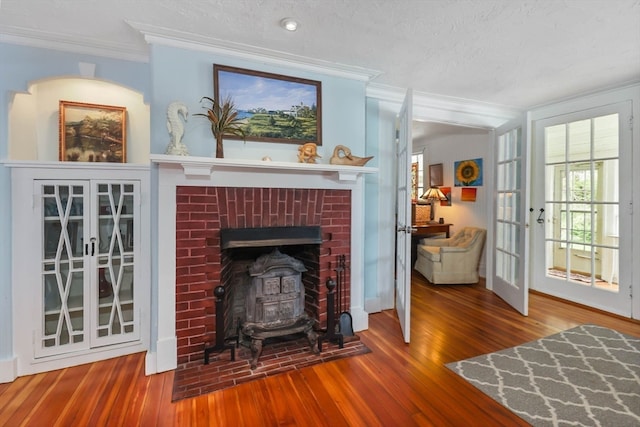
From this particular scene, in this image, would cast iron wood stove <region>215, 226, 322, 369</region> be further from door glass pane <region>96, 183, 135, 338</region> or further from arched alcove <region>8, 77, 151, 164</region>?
arched alcove <region>8, 77, 151, 164</region>

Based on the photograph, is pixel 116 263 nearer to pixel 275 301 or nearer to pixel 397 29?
pixel 275 301

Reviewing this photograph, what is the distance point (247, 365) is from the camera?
82.9 inches

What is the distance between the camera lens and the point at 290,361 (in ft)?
7.11

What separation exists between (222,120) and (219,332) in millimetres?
1530

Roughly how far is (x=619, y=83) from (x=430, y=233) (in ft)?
8.88

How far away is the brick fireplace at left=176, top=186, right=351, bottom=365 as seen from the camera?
2119mm

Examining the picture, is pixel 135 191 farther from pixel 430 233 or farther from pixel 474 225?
pixel 474 225

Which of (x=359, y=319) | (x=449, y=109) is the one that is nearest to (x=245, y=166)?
(x=359, y=319)

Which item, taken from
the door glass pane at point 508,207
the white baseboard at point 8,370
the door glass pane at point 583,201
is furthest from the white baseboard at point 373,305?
the white baseboard at point 8,370

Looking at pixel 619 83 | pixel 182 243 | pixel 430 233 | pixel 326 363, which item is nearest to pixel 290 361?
pixel 326 363

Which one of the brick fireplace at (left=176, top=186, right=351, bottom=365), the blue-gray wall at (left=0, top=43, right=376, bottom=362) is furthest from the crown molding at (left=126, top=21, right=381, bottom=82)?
the brick fireplace at (left=176, top=186, right=351, bottom=365)

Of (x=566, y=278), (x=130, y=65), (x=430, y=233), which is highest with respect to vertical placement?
(x=130, y=65)

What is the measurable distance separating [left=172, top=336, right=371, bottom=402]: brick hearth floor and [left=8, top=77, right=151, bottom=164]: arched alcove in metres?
1.71

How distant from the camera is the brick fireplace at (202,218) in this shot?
206 cm
